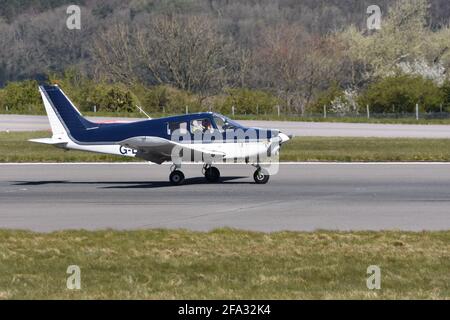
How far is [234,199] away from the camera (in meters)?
20.5

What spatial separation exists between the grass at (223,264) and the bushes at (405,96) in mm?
43922

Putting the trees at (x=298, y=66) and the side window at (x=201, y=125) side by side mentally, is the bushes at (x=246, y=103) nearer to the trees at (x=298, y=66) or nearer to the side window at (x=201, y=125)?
the trees at (x=298, y=66)

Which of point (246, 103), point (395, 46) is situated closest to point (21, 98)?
point (246, 103)

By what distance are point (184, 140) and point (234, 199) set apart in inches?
139

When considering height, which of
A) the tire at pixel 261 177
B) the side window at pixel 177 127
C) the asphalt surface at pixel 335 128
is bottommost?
the tire at pixel 261 177

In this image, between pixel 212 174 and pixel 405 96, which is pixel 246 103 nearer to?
pixel 405 96

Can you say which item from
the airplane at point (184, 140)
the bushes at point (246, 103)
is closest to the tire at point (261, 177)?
the airplane at point (184, 140)

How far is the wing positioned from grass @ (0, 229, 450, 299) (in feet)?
25.4

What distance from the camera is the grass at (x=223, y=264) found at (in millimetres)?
11031

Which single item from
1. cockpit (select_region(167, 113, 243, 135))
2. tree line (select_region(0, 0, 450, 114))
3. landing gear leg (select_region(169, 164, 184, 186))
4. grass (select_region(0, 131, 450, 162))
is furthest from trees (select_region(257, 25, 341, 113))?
landing gear leg (select_region(169, 164, 184, 186))

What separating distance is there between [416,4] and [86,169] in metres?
55.4

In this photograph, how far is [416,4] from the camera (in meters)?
78.9
